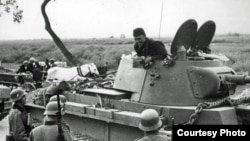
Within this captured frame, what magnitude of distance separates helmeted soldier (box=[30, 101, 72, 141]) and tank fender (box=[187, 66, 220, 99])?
9.29 feet

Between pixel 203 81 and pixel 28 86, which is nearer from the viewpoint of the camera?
pixel 203 81

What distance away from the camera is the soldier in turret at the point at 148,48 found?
7.99m

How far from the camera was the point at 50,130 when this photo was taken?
17.5 ft

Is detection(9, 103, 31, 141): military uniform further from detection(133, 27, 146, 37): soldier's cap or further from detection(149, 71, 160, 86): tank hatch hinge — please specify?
detection(133, 27, 146, 37): soldier's cap

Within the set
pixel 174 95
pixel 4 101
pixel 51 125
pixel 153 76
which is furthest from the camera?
pixel 4 101

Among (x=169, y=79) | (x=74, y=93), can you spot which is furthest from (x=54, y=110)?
(x=74, y=93)

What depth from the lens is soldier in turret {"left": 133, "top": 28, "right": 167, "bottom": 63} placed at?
7.99 metres

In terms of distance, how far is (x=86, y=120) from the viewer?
859 centimetres

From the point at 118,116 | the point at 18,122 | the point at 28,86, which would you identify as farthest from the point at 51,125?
the point at 28,86

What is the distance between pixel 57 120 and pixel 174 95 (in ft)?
9.36

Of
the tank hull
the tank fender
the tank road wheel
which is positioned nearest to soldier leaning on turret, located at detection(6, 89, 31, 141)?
the tank hull

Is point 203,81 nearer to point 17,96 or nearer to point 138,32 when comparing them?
point 138,32

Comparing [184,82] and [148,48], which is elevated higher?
[148,48]

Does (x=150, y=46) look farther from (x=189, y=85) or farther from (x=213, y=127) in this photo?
(x=213, y=127)
